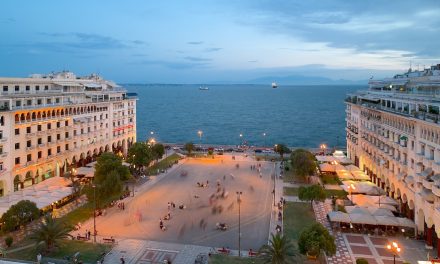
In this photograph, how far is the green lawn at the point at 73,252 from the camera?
3556cm

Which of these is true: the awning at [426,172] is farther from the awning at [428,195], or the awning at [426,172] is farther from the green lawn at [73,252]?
the green lawn at [73,252]

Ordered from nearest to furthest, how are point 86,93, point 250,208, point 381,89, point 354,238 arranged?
point 354,238 → point 250,208 → point 381,89 → point 86,93

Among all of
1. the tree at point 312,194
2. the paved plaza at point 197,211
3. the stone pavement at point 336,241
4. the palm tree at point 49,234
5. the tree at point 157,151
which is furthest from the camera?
the tree at point 157,151

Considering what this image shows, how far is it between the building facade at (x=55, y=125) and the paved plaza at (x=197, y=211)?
16.0 metres

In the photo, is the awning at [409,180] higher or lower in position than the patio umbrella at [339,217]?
higher

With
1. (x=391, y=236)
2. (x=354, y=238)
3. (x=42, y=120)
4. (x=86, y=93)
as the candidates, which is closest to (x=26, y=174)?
(x=42, y=120)

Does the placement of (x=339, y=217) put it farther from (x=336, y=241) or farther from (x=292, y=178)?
(x=292, y=178)

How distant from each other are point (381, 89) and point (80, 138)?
5475 centimetres

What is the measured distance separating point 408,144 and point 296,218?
15.9 meters

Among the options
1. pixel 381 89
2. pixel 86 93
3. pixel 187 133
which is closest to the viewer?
pixel 381 89

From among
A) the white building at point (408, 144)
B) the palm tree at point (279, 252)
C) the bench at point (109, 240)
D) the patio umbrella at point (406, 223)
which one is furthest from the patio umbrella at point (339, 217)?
the bench at point (109, 240)

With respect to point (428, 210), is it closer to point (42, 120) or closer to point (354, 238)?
point (354, 238)

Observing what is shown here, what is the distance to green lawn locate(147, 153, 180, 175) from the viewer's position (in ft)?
239

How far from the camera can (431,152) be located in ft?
131
